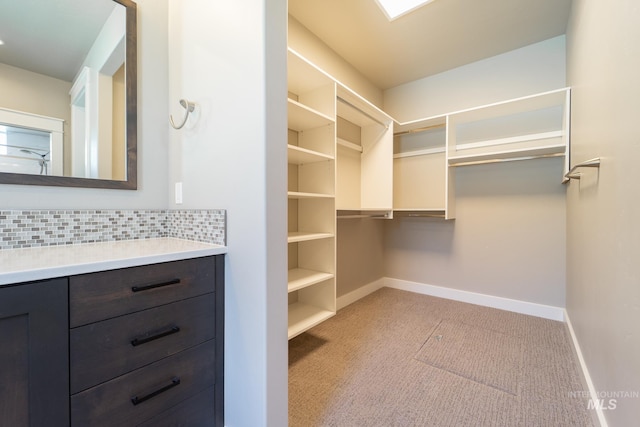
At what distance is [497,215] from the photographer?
2646 mm

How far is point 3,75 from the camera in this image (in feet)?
3.53

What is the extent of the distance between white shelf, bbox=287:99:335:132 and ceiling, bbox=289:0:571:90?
91cm

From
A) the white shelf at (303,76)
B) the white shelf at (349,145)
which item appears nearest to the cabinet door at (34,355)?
the white shelf at (303,76)

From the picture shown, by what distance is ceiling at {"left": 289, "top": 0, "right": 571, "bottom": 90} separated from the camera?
2.00 m

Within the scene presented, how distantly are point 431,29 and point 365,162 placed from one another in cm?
129

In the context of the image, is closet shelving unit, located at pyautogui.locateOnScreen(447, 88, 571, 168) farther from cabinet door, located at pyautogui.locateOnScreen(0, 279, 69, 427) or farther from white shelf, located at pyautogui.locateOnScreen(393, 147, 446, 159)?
cabinet door, located at pyautogui.locateOnScreen(0, 279, 69, 427)

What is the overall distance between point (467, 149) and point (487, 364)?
6.72 ft

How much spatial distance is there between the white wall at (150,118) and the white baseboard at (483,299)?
2.80 meters

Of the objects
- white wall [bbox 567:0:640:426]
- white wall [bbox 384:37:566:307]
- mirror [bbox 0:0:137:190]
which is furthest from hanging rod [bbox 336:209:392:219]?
mirror [bbox 0:0:137:190]

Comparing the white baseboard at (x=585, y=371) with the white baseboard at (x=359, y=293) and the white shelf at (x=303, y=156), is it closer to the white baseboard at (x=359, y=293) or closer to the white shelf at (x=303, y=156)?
the white baseboard at (x=359, y=293)

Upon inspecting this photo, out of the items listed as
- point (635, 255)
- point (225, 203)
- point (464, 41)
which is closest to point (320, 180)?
point (225, 203)

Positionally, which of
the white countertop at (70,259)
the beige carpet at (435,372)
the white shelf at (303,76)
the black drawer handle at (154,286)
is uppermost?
the white shelf at (303,76)

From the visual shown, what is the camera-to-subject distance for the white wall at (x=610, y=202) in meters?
0.84

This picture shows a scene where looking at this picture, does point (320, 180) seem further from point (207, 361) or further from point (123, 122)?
point (207, 361)
